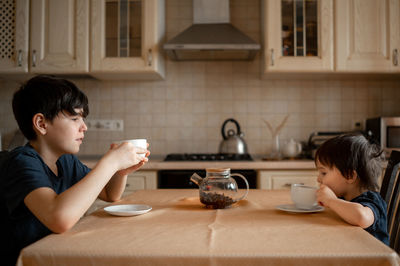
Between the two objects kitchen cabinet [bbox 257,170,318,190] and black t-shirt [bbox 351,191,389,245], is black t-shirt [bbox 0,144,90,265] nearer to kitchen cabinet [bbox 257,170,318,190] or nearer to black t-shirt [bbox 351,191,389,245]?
black t-shirt [bbox 351,191,389,245]

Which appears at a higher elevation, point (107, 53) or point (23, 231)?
point (107, 53)

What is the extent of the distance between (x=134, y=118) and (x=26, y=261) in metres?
2.32

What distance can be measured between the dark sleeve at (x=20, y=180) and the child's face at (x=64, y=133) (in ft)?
0.58

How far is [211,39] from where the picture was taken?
2.60 metres

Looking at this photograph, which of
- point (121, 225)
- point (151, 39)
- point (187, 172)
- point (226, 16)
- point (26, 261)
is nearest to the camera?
point (26, 261)

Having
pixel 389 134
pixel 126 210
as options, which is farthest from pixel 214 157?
pixel 126 210

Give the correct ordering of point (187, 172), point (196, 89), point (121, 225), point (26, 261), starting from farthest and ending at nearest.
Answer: point (196, 89)
point (187, 172)
point (121, 225)
point (26, 261)

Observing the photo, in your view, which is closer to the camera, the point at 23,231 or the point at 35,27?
the point at 23,231

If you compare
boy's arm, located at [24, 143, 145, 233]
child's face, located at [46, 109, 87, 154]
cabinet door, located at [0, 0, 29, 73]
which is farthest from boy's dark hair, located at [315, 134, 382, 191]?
cabinet door, located at [0, 0, 29, 73]

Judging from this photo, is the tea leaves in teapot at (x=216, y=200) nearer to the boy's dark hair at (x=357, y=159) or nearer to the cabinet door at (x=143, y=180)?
the boy's dark hair at (x=357, y=159)

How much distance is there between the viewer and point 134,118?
3.00 m

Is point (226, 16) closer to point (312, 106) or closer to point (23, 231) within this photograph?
point (312, 106)

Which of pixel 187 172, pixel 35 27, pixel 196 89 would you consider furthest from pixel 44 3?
pixel 187 172

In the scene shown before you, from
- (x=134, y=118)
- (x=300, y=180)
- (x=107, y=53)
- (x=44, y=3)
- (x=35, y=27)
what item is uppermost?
(x=44, y=3)
